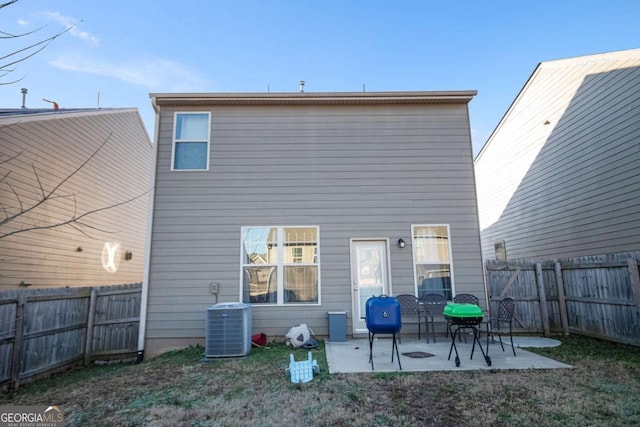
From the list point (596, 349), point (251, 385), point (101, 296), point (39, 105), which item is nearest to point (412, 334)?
point (596, 349)

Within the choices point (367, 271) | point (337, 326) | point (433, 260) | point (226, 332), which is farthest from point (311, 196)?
point (226, 332)

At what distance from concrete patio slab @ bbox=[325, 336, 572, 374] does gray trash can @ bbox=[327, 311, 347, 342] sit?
116 millimetres

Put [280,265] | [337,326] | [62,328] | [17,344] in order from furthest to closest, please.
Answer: [280,265], [337,326], [62,328], [17,344]

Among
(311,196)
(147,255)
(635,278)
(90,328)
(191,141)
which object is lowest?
(90,328)

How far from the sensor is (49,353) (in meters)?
5.58

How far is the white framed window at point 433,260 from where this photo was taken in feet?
21.9

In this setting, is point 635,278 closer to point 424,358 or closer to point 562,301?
point 562,301

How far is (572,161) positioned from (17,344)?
11767mm

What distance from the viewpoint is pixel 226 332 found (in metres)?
5.65

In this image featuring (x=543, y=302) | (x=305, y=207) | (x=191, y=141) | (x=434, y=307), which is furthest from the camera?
(x=191, y=141)

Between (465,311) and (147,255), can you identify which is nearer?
(465,311)

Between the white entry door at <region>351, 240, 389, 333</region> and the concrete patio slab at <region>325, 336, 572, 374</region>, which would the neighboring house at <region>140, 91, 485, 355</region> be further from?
the concrete patio slab at <region>325, 336, 572, 374</region>

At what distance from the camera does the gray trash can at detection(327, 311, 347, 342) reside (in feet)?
20.4

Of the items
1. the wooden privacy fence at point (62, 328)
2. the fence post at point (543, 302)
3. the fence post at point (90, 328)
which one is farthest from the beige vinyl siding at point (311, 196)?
the fence post at point (543, 302)
